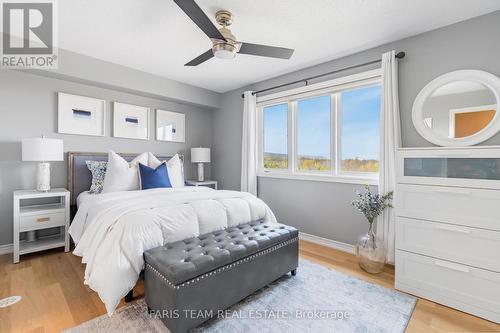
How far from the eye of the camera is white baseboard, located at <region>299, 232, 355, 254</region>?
294 cm

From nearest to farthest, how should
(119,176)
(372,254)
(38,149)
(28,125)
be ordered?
(372,254) → (38,149) → (28,125) → (119,176)

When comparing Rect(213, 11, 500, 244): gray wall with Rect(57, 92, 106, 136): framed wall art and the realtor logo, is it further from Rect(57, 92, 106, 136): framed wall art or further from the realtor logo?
the realtor logo

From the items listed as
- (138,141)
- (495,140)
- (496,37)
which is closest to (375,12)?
(496,37)

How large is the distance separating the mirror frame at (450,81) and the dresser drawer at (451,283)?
1.09m

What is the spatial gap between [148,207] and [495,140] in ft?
9.99

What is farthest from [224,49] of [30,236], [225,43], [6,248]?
[6,248]

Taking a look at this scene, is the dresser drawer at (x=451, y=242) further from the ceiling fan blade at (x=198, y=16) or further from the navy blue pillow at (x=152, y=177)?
the navy blue pillow at (x=152, y=177)

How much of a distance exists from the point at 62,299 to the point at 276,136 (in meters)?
3.21

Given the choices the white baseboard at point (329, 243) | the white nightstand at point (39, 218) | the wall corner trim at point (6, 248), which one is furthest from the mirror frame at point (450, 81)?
the wall corner trim at point (6, 248)

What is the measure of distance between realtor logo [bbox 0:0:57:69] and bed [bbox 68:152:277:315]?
5.82 ft

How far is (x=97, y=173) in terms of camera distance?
3.17 m

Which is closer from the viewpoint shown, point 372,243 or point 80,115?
point 372,243

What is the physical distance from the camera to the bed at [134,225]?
5.43 ft

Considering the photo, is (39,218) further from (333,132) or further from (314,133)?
(333,132)
